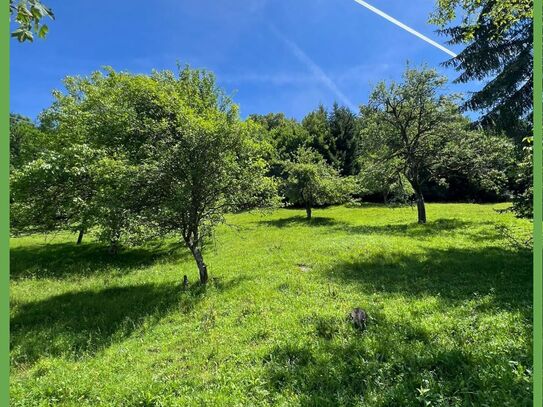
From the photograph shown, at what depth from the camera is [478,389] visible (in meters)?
4.27

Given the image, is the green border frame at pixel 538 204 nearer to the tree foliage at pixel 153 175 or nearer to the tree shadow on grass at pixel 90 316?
the tree shadow on grass at pixel 90 316

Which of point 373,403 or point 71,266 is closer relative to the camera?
point 373,403

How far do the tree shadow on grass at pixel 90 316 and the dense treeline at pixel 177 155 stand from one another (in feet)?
5.58

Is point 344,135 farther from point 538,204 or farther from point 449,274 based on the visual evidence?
point 538,204

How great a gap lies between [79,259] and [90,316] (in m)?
10.9

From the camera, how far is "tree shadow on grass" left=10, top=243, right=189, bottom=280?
53.2ft

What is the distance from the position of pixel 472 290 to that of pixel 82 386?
834 cm

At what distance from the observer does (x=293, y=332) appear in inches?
270

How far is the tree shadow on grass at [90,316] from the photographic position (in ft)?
25.7

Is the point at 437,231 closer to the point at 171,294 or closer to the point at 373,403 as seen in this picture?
the point at 171,294

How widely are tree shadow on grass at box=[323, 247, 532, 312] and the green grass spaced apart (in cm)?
5

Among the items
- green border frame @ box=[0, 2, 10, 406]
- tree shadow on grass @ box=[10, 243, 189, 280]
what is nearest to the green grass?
tree shadow on grass @ box=[10, 243, 189, 280]

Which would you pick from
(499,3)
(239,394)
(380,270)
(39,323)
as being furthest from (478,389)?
(39,323)

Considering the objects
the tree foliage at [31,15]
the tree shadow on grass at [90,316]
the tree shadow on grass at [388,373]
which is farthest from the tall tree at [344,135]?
the tree foliage at [31,15]
